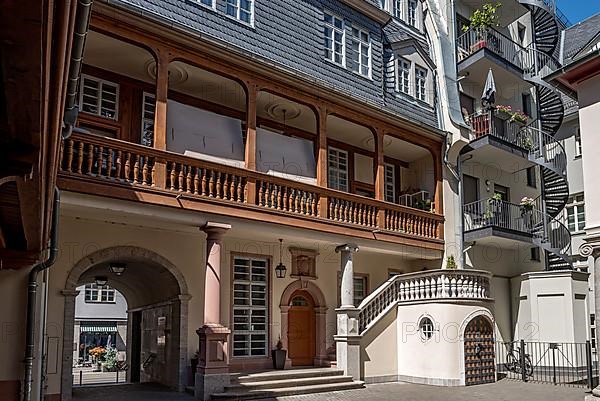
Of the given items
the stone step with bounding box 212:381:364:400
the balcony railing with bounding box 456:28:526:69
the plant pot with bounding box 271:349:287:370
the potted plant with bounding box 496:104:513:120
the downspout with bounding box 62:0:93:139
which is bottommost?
the stone step with bounding box 212:381:364:400

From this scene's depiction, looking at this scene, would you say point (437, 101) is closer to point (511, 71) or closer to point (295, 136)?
point (511, 71)

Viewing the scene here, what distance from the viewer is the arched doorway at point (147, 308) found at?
464 inches

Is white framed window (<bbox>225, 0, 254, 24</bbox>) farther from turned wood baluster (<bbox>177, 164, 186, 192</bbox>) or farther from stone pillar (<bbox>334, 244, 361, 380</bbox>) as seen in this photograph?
stone pillar (<bbox>334, 244, 361, 380</bbox>)

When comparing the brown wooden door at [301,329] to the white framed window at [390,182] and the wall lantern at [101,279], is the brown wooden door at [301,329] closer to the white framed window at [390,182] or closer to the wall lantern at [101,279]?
the white framed window at [390,182]

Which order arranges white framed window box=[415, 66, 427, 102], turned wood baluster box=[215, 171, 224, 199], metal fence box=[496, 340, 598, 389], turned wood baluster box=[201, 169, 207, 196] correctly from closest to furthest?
turned wood baluster box=[201, 169, 207, 196] → turned wood baluster box=[215, 171, 224, 199] → metal fence box=[496, 340, 598, 389] → white framed window box=[415, 66, 427, 102]

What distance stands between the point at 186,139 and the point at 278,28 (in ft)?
11.5

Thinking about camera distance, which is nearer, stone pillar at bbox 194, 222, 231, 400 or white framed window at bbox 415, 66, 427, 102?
stone pillar at bbox 194, 222, 231, 400

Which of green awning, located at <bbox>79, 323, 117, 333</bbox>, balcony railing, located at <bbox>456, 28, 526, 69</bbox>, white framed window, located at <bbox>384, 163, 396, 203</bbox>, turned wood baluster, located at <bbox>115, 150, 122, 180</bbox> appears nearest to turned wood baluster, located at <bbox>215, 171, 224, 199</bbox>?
turned wood baluster, located at <bbox>115, 150, 122, 180</bbox>

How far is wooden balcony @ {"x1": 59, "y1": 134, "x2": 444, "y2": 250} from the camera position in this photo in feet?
33.8

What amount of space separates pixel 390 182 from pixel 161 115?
361 inches

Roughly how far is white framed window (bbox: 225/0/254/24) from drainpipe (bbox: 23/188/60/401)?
6589 mm

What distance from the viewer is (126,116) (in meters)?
13.0

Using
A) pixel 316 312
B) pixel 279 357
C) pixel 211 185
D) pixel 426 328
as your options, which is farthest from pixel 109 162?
pixel 426 328

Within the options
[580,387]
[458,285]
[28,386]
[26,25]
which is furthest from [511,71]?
[26,25]
